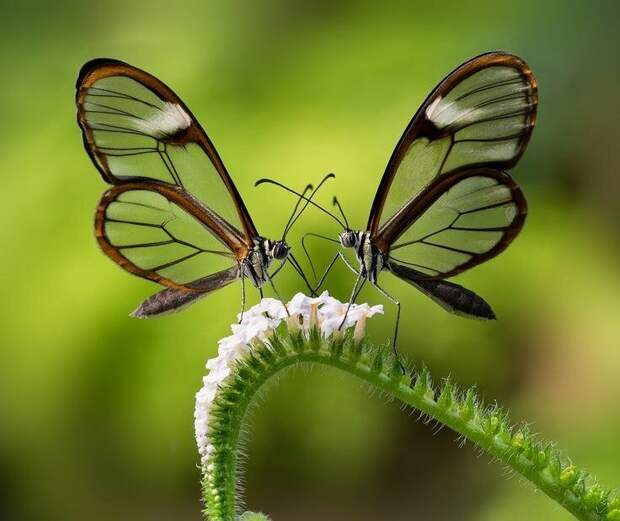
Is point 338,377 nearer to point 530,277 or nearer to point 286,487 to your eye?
point 286,487

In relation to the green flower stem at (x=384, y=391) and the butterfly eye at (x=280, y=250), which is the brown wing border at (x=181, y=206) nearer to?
the butterfly eye at (x=280, y=250)

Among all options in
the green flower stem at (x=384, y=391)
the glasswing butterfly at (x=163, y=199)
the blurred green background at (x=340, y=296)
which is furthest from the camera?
the blurred green background at (x=340, y=296)

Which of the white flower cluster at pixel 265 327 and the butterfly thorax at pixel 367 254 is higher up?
the butterfly thorax at pixel 367 254

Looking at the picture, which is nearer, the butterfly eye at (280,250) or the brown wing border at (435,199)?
the brown wing border at (435,199)

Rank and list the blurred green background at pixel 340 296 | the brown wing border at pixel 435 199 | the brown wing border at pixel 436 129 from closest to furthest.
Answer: the brown wing border at pixel 436 129 → the brown wing border at pixel 435 199 → the blurred green background at pixel 340 296

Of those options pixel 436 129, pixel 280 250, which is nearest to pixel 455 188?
pixel 436 129

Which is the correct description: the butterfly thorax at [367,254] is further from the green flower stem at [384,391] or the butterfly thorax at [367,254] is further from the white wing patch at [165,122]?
the white wing patch at [165,122]

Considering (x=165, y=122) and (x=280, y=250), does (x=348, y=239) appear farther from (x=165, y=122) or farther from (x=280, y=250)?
(x=165, y=122)

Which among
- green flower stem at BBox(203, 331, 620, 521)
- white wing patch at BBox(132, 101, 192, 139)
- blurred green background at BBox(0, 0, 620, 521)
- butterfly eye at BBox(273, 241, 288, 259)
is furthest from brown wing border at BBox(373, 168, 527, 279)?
blurred green background at BBox(0, 0, 620, 521)

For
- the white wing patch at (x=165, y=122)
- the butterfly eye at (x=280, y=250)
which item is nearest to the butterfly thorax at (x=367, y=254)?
the butterfly eye at (x=280, y=250)
